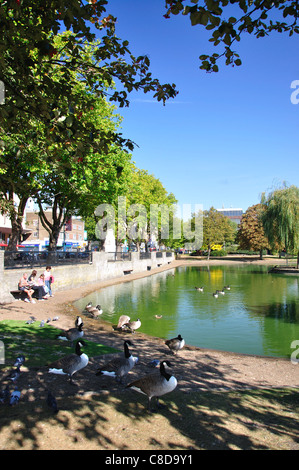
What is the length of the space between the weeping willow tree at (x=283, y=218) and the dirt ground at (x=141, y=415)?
123 feet

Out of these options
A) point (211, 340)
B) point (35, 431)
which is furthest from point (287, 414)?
point (211, 340)

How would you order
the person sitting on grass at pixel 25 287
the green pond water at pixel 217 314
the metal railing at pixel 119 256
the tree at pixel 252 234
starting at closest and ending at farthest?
the green pond water at pixel 217 314 → the person sitting on grass at pixel 25 287 → the metal railing at pixel 119 256 → the tree at pixel 252 234

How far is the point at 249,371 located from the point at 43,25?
9.74 meters

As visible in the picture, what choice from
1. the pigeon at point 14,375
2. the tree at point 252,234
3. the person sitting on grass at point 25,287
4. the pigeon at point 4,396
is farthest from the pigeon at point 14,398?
the tree at point 252,234

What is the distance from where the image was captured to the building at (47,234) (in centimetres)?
5806

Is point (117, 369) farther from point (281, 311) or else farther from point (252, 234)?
point (252, 234)

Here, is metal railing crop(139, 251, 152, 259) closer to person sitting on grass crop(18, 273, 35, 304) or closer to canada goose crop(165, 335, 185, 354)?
person sitting on grass crop(18, 273, 35, 304)

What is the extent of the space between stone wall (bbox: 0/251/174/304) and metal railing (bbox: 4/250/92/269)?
0.64m

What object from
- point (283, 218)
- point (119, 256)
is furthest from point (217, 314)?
point (283, 218)

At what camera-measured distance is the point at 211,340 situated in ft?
44.2

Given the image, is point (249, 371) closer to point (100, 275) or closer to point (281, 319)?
point (281, 319)

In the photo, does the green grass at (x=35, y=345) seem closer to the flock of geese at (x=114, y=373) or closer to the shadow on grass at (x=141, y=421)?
the flock of geese at (x=114, y=373)

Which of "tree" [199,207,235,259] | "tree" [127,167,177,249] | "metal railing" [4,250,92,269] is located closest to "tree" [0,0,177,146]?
"metal railing" [4,250,92,269]

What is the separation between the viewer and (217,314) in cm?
1861
